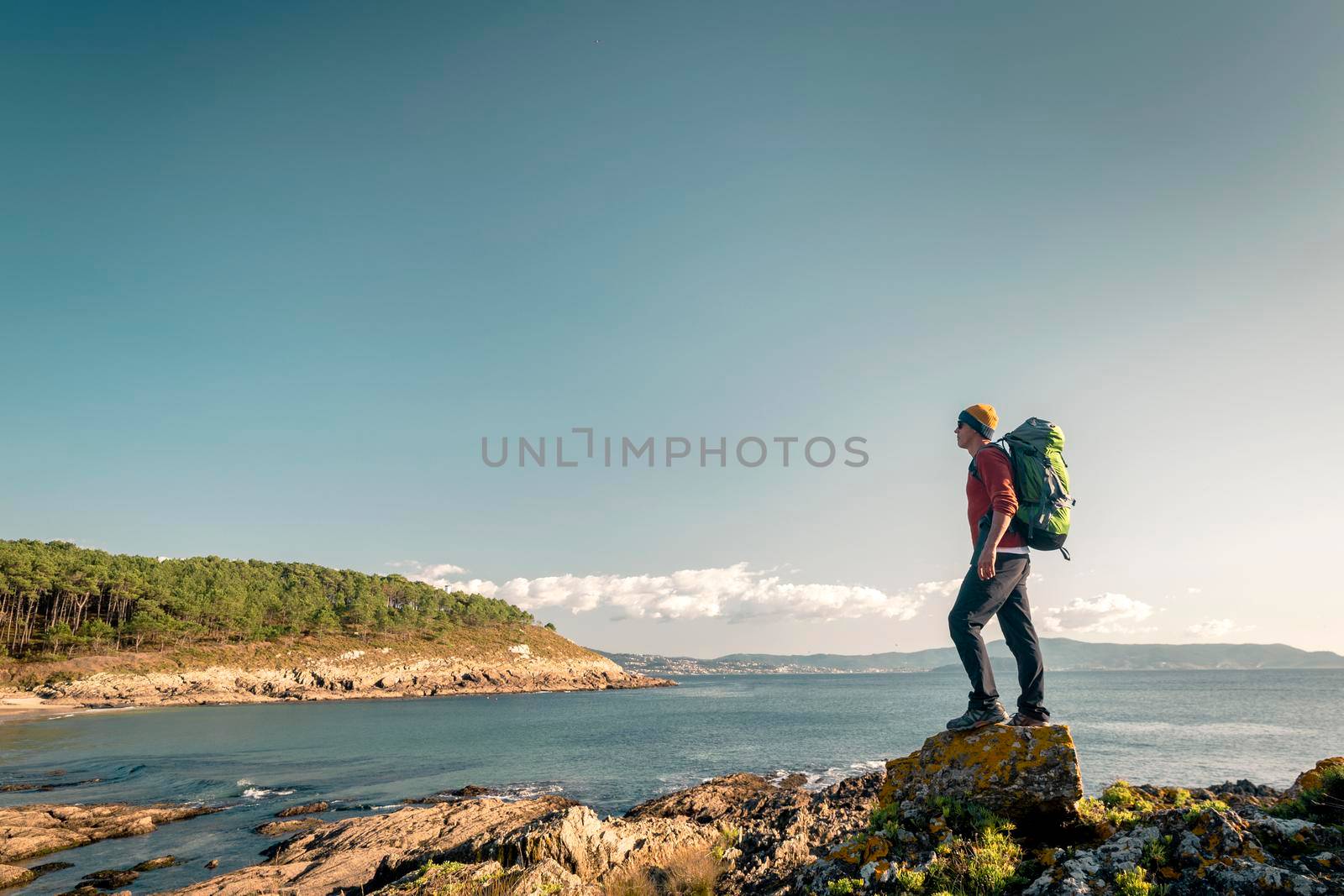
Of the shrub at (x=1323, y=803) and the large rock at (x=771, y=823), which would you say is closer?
the shrub at (x=1323, y=803)

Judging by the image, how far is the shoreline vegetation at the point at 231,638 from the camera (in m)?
76.4

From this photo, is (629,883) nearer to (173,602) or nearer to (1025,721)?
(1025,721)

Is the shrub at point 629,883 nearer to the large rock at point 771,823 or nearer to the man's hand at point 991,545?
Answer: the large rock at point 771,823

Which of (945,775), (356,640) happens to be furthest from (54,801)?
(356,640)

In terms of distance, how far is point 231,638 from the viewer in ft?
321

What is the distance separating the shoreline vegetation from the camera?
76.4 m

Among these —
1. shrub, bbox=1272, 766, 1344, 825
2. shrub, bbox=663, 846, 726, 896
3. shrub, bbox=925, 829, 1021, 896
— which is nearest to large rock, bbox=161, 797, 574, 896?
shrub, bbox=663, 846, 726, 896

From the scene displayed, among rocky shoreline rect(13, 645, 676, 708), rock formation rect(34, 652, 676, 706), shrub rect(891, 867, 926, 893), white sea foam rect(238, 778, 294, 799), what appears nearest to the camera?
shrub rect(891, 867, 926, 893)

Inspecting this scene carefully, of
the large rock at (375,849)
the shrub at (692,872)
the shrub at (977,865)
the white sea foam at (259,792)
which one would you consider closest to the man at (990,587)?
the shrub at (977,865)

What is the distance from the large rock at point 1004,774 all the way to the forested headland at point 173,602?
10822cm

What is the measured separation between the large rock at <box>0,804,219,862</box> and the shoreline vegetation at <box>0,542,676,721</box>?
5558cm

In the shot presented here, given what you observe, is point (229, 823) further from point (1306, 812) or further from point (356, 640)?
point (356, 640)

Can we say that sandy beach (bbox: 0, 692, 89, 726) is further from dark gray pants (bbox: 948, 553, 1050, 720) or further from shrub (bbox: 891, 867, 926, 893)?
dark gray pants (bbox: 948, 553, 1050, 720)

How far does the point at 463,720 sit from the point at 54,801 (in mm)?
41382
